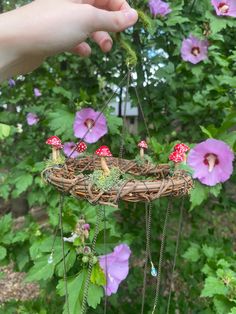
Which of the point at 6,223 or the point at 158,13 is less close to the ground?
the point at 158,13

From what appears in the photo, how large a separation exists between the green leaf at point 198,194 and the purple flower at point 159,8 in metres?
0.85

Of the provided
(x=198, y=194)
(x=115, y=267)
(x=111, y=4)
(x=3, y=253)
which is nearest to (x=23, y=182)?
(x=3, y=253)

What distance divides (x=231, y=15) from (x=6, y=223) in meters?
1.22

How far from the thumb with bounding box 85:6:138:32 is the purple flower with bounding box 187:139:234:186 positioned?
513 mm

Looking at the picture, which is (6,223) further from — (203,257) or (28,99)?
(28,99)

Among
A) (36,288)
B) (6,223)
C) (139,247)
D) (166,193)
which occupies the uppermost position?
(166,193)

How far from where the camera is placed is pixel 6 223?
1760 mm

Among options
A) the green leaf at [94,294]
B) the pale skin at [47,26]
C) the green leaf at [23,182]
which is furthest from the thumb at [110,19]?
the green leaf at [23,182]

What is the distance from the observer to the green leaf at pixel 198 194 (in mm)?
1400

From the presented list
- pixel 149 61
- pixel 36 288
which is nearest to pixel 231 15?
pixel 149 61

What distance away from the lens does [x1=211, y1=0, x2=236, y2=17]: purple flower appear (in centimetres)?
163

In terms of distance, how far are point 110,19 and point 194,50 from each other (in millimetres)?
926

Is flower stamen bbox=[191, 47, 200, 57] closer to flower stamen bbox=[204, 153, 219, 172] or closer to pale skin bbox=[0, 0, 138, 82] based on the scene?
flower stamen bbox=[204, 153, 219, 172]

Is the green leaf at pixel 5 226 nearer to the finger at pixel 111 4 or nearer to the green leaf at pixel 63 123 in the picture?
the green leaf at pixel 63 123
